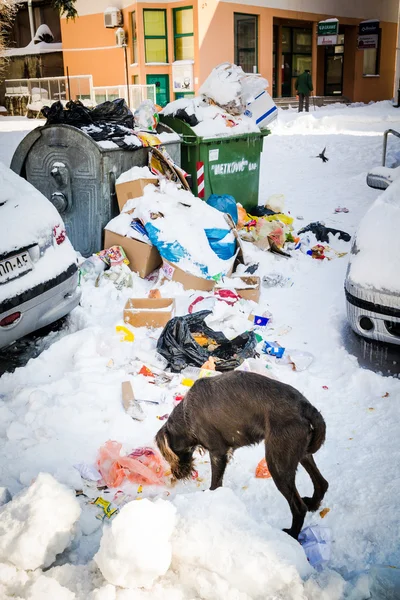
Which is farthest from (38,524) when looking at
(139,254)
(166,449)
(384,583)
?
(139,254)

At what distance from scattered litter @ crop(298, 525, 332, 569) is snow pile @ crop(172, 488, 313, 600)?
0.27m

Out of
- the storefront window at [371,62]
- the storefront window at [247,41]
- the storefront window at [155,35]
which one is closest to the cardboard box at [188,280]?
the storefront window at [155,35]

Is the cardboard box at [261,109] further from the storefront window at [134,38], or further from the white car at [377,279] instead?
the storefront window at [134,38]

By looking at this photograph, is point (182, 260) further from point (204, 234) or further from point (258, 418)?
point (258, 418)

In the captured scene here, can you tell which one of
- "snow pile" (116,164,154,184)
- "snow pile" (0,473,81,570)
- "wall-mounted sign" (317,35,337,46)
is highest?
"wall-mounted sign" (317,35,337,46)

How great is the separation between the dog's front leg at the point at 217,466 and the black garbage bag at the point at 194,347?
160cm

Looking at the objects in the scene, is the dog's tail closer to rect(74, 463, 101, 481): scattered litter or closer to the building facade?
rect(74, 463, 101, 481): scattered litter

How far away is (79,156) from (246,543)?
554cm

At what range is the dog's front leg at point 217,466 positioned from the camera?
3242mm

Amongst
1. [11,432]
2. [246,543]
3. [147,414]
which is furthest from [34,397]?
[246,543]

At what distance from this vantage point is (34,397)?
166 inches

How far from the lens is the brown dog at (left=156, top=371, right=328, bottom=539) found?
2.92 meters

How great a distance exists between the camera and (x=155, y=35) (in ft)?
80.5

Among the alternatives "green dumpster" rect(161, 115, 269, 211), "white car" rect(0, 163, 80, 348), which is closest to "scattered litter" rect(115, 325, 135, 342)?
"white car" rect(0, 163, 80, 348)
